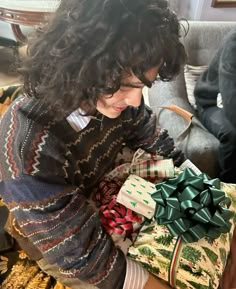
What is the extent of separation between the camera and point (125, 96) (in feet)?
2.68

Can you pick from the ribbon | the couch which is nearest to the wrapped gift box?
the ribbon

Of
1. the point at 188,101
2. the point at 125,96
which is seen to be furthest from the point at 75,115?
the point at 188,101

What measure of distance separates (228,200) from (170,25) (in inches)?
19.6

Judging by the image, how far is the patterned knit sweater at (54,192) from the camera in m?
0.77

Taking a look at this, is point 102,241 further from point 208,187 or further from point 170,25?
point 170,25

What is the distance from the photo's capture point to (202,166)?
4.77ft

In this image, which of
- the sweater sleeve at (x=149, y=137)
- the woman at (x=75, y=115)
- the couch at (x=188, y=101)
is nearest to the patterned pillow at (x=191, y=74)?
the couch at (x=188, y=101)

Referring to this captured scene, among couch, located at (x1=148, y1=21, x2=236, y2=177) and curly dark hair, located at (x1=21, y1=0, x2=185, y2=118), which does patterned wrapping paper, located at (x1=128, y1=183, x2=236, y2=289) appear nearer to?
curly dark hair, located at (x1=21, y1=0, x2=185, y2=118)

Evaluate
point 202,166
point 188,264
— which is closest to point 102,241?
point 188,264

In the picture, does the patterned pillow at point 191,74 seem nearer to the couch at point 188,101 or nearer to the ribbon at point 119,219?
the couch at point 188,101

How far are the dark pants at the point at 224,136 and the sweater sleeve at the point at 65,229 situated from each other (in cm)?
72

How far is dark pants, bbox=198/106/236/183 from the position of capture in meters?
1.44

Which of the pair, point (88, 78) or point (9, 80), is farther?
point (9, 80)

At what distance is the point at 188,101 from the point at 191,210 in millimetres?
889
